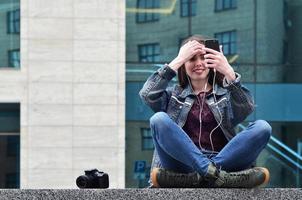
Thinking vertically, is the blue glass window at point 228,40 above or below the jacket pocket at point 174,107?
above

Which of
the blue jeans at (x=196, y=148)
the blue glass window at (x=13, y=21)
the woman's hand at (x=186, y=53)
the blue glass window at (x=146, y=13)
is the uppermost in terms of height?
the blue glass window at (x=146, y=13)

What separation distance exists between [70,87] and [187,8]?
353cm

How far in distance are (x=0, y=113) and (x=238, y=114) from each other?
1356 centimetres

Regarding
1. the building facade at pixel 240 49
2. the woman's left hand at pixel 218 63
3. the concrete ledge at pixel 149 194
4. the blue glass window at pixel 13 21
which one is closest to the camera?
the concrete ledge at pixel 149 194

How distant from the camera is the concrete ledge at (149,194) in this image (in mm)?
3834

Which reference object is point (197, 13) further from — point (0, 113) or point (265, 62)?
point (0, 113)

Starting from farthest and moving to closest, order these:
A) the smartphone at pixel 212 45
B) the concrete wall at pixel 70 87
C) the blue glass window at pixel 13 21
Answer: the blue glass window at pixel 13 21
the concrete wall at pixel 70 87
the smartphone at pixel 212 45

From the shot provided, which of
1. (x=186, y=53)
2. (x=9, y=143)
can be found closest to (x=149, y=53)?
(x=9, y=143)

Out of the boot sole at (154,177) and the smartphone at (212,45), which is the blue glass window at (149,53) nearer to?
the smartphone at (212,45)

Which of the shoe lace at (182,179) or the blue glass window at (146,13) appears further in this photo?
the blue glass window at (146,13)

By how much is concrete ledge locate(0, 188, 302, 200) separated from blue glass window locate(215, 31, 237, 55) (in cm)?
1397

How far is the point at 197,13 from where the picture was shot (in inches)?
701

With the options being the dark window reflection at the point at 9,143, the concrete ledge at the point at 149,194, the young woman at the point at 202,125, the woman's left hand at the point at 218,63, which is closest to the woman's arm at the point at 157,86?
the young woman at the point at 202,125

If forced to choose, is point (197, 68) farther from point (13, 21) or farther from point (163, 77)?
point (13, 21)
